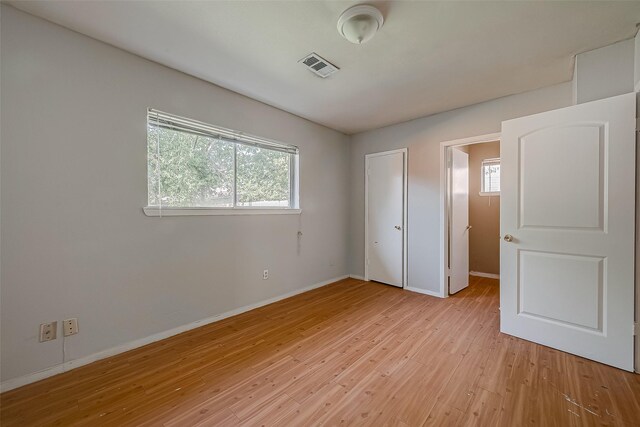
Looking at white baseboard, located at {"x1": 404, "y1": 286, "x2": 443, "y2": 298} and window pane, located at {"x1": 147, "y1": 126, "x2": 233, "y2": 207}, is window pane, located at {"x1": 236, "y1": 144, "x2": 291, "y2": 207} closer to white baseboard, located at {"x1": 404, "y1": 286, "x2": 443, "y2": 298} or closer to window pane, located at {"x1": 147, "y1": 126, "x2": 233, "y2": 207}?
window pane, located at {"x1": 147, "y1": 126, "x2": 233, "y2": 207}

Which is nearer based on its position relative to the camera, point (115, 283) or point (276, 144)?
point (115, 283)

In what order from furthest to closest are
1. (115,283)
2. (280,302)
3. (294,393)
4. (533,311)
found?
(280,302) → (533,311) → (115,283) → (294,393)

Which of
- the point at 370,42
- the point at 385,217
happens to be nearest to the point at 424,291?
the point at 385,217

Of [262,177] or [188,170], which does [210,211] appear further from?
[262,177]

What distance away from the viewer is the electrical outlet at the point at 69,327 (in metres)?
1.82

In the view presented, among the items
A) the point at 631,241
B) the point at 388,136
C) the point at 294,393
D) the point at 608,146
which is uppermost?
the point at 388,136

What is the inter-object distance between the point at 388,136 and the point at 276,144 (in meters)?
1.78

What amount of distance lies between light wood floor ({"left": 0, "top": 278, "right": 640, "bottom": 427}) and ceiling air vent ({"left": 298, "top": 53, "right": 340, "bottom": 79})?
247cm

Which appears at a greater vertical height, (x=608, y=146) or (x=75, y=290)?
(x=608, y=146)

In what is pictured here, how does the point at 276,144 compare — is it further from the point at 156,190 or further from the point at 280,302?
the point at 280,302

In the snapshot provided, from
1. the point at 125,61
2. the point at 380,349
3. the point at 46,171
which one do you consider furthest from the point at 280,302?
the point at 125,61

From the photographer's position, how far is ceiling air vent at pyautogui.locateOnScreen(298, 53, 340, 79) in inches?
83.5

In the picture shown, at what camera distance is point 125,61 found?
2.07m

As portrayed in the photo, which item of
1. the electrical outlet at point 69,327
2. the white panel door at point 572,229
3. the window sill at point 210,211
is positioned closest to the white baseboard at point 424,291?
the white panel door at point 572,229
